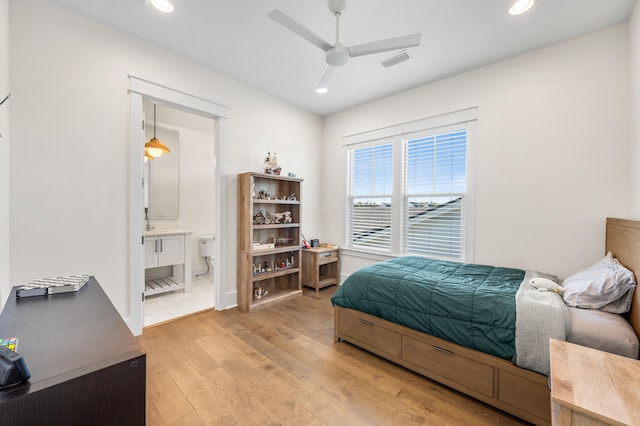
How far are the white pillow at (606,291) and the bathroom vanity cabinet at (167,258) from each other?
448 cm

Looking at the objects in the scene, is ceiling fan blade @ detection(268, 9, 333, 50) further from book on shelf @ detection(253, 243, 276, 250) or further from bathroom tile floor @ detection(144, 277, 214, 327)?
bathroom tile floor @ detection(144, 277, 214, 327)

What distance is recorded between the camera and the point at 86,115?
2.43 m

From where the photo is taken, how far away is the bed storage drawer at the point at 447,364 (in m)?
1.80

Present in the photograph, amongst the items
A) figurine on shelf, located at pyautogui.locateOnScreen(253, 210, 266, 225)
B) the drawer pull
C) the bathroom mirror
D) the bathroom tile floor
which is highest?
the bathroom mirror

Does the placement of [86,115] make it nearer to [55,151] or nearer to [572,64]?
[55,151]

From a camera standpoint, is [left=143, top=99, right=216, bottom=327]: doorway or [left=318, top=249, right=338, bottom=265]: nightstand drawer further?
[left=318, top=249, right=338, bottom=265]: nightstand drawer

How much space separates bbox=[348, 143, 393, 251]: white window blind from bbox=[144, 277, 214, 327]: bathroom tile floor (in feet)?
8.08

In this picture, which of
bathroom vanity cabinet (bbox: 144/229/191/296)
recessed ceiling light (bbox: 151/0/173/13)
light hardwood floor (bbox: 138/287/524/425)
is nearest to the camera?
light hardwood floor (bbox: 138/287/524/425)

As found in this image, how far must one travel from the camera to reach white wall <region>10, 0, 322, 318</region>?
2.15m

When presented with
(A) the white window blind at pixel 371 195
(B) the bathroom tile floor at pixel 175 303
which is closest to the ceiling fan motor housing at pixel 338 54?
(A) the white window blind at pixel 371 195

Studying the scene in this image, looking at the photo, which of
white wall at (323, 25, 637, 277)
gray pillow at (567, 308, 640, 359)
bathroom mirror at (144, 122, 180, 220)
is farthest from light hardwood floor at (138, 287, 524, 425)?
bathroom mirror at (144, 122, 180, 220)

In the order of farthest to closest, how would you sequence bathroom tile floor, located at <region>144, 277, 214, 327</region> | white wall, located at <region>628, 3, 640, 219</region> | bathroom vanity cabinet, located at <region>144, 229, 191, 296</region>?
1. bathroom vanity cabinet, located at <region>144, 229, 191, 296</region>
2. bathroom tile floor, located at <region>144, 277, 214, 327</region>
3. white wall, located at <region>628, 3, 640, 219</region>

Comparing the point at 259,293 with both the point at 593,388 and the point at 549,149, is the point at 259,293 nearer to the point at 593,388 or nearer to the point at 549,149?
the point at 593,388

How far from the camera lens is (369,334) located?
7.91 feet
